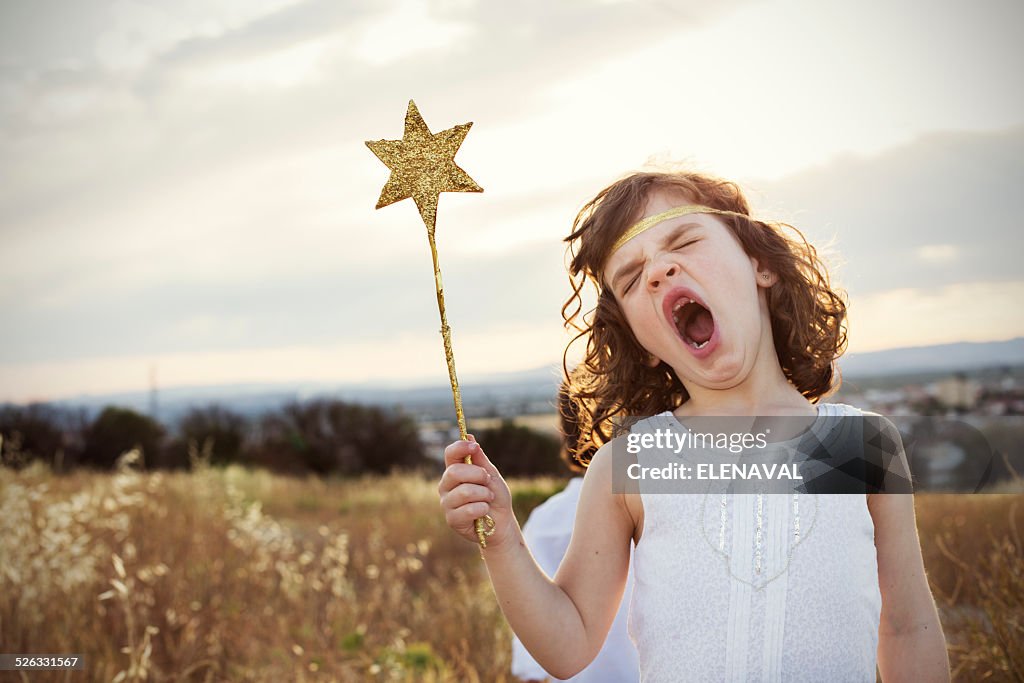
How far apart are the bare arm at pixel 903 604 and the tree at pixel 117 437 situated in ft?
51.4

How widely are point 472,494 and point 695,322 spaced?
659 mm

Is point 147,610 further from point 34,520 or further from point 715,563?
point 715,563

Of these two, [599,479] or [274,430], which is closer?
[599,479]

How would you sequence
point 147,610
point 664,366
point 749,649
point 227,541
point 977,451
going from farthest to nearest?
1. point 227,541
2. point 147,610
3. point 977,451
4. point 664,366
5. point 749,649

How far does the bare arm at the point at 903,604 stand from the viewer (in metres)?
1.77

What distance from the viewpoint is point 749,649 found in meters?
1.70

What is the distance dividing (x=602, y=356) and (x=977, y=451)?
1104 millimetres

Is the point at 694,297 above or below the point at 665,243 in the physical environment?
below

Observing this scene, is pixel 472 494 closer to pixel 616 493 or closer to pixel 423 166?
pixel 616 493

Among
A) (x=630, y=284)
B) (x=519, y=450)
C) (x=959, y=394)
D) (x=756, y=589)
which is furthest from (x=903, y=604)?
(x=519, y=450)

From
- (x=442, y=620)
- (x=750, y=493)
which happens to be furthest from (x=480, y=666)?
(x=750, y=493)

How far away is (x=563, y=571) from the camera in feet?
6.20

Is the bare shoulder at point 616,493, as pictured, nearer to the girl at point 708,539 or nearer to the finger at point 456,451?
the girl at point 708,539

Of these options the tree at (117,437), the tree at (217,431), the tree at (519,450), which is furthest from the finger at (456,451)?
the tree at (117,437)
